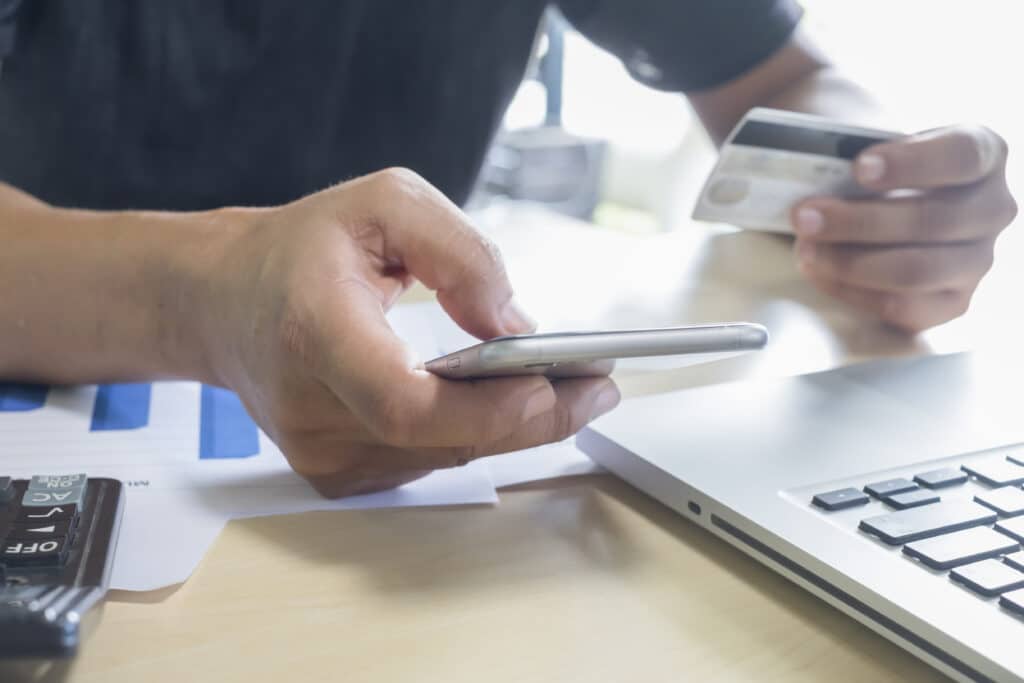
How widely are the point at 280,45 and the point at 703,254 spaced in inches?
16.4

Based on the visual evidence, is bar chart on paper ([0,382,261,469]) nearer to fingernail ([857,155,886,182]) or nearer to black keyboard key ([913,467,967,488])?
black keyboard key ([913,467,967,488])

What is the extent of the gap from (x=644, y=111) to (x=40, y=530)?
234 centimetres

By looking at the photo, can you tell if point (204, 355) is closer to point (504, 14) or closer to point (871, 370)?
point (871, 370)

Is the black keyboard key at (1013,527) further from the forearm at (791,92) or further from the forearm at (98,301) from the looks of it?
the forearm at (791,92)

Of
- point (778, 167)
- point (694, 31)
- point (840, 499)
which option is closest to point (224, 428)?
point (840, 499)

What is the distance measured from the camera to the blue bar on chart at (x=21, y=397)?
49cm

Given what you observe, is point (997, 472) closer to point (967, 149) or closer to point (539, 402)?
point (539, 402)

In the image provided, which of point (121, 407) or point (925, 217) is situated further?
point (925, 217)

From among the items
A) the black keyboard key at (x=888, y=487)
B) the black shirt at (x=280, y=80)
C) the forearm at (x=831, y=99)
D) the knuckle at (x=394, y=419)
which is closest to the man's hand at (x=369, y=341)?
the knuckle at (x=394, y=419)

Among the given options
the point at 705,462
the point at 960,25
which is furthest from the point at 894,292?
the point at 960,25

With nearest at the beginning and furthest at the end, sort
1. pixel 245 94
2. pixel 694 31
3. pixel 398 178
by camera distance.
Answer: pixel 398 178 → pixel 245 94 → pixel 694 31

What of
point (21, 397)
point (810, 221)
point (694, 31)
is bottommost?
point (21, 397)

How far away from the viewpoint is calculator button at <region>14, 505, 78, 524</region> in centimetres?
33

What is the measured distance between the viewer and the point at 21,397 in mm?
503
